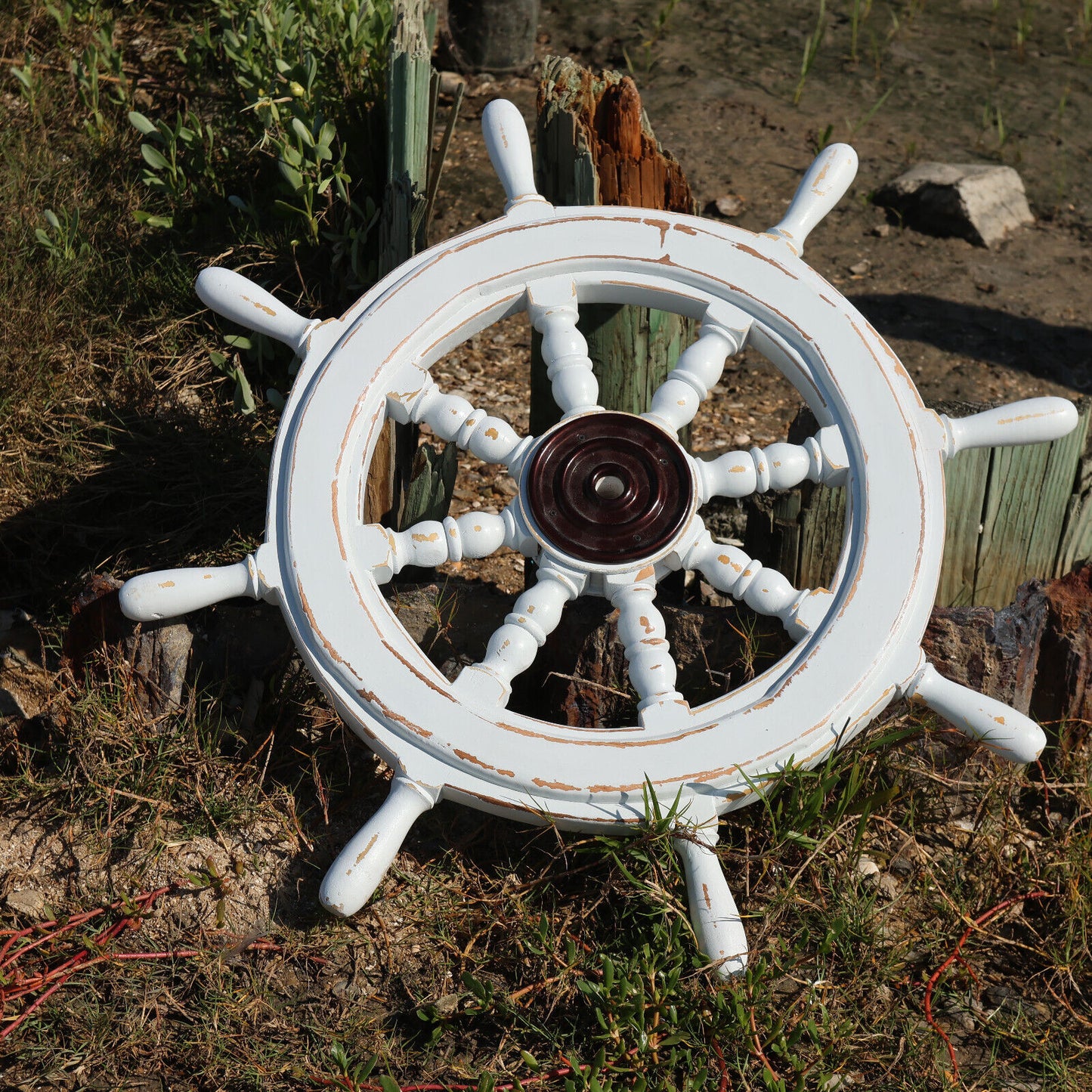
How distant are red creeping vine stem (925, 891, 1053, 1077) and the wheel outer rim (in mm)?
442

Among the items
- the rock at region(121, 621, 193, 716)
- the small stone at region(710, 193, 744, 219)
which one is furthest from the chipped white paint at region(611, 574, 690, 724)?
the small stone at region(710, 193, 744, 219)

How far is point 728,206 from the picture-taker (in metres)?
3.79

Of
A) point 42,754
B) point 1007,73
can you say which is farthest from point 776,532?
point 1007,73

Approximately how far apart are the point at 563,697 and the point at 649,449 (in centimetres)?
50

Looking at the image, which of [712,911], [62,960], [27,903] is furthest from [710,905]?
[27,903]

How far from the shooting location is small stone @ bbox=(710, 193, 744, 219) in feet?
12.4

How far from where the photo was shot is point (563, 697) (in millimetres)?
2127

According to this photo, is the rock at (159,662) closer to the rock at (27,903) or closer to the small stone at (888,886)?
the rock at (27,903)

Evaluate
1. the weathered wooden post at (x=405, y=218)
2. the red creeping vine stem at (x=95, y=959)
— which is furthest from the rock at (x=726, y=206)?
the red creeping vine stem at (x=95, y=959)

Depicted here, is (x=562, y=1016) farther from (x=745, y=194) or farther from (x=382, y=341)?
(x=745, y=194)

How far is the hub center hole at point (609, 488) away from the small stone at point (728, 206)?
2.12m

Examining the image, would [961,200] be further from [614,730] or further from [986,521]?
[614,730]

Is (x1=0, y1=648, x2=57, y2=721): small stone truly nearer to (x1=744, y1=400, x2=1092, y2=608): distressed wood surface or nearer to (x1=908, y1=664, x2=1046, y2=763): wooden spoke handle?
(x1=744, y1=400, x2=1092, y2=608): distressed wood surface

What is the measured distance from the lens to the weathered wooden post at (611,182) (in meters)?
2.38
